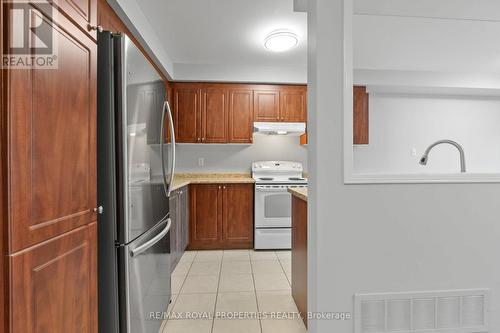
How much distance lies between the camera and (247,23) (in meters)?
2.76

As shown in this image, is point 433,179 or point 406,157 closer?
point 433,179

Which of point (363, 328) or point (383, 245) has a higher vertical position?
point (383, 245)

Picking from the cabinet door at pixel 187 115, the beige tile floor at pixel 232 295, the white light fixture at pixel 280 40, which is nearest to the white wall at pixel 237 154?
the cabinet door at pixel 187 115

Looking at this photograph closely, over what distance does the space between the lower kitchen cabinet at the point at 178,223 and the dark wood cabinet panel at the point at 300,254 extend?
132 centimetres

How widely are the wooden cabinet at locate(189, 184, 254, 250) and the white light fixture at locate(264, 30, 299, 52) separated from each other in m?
1.82

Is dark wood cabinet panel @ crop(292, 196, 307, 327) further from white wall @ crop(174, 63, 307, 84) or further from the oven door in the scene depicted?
white wall @ crop(174, 63, 307, 84)

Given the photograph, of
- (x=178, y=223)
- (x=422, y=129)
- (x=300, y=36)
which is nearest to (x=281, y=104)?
(x=300, y=36)

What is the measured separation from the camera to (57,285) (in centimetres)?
104

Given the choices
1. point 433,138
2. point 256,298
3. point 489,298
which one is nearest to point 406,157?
point 433,138

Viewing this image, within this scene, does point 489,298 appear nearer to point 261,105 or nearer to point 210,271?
point 210,271

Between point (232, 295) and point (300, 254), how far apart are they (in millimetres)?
829

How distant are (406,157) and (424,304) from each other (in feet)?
11.1

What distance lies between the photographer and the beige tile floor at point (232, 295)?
6.69 feet

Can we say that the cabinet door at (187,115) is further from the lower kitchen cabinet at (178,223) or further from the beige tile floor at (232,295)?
the beige tile floor at (232,295)
